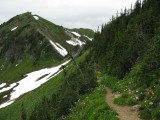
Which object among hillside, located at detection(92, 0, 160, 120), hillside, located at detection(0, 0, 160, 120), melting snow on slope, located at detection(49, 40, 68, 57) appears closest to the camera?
hillside, located at detection(92, 0, 160, 120)

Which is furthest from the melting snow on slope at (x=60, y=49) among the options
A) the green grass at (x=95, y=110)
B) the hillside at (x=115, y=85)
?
the green grass at (x=95, y=110)

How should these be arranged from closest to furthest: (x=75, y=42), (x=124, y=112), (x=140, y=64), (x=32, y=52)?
(x=124, y=112), (x=140, y=64), (x=32, y=52), (x=75, y=42)

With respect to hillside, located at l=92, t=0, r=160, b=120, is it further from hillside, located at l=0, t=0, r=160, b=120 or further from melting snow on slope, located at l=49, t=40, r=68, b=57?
melting snow on slope, located at l=49, t=40, r=68, b=57

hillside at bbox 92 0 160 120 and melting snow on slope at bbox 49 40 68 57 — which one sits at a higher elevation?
hillside at bbox 92 0 160 120

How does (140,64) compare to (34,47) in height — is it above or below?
above

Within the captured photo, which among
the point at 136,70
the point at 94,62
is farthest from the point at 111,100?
the point at 94,62

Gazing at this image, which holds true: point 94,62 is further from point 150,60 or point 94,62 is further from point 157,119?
point 157,119

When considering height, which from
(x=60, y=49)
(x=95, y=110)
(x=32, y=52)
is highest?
(x=95, y=110)

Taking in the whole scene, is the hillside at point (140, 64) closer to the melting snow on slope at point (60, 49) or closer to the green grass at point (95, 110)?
the green grass at point (95, 110)

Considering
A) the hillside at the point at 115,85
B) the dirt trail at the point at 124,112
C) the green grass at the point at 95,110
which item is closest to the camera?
the dirt trail at the point at 124,112

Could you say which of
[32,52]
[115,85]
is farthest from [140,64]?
[32,52]

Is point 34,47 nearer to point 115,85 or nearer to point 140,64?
point 115,85

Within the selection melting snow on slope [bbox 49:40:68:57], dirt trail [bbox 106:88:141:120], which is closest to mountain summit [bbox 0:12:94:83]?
melting snow on slope [bbox 49:40:68:57]

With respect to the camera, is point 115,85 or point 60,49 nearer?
point 115,85
